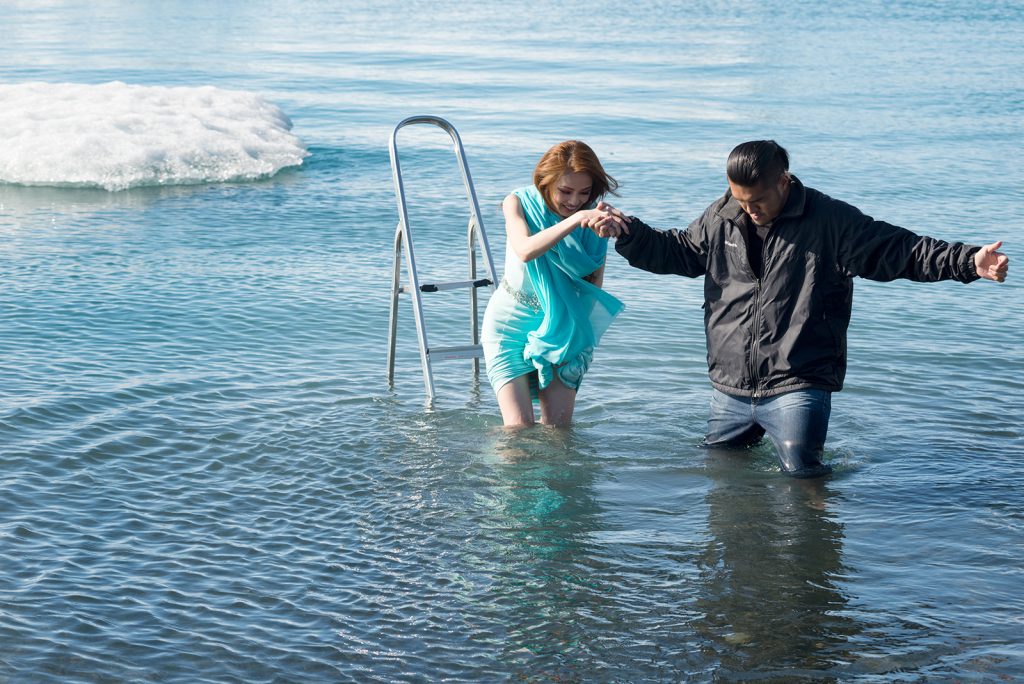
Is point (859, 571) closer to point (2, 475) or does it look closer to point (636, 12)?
point (2, 475)

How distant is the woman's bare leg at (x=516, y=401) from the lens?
6.19m

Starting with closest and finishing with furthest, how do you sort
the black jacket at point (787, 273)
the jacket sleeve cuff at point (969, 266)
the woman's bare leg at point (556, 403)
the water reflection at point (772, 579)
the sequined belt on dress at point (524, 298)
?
the water reflection at point (772, 579) < the jacket sleeve cuff at point (969, 266) < the black jacket at point (787, 273) < the sequined belt on dress at point (524, 298) < the woman's bare leg at point (556, 403)

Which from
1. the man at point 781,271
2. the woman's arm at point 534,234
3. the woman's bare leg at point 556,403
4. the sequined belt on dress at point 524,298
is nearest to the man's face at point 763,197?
the man at point 781,271

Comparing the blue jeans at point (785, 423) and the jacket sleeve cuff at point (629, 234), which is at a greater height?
the jacket sleeve cuff at point (629, 234)

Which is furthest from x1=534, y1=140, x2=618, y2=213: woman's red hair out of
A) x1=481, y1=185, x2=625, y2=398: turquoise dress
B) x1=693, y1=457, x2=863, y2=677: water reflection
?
x1=693, y1=457, x2=863, y2=677: water reflection

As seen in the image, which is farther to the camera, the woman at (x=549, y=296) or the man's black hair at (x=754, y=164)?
the woman at (x=549, y=296)

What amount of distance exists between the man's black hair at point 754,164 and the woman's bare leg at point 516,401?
70.3 inches

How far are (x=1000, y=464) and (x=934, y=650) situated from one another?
2.25 m

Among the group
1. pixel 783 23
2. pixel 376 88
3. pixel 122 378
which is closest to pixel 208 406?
pixel 122 378

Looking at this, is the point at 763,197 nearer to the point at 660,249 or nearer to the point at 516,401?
the point at 660,249

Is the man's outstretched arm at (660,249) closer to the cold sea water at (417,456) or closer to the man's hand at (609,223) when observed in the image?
the man's hand at (609,223)

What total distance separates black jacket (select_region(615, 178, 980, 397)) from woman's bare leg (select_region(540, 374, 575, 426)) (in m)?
0.98

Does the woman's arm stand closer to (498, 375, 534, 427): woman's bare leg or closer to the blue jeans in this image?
(498, 375, 534, 427): woman's bare leg

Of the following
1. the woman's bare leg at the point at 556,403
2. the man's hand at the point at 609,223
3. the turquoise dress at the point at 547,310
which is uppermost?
the man's hand at the point at 609,223
